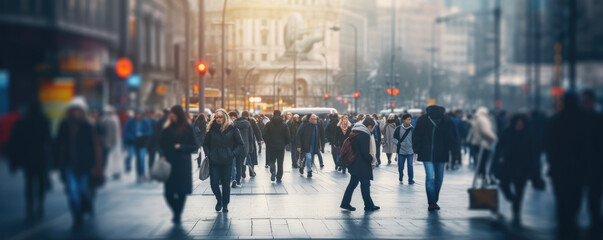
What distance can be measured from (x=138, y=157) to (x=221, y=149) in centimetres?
762

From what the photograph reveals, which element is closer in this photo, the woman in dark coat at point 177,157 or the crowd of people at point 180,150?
the crowd of people at point 180,150

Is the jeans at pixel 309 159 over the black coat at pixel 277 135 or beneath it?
beneath


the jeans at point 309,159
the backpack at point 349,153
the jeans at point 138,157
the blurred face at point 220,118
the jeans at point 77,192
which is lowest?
the jeans at point 309,159

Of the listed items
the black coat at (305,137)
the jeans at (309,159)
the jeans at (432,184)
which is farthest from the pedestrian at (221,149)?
the black coat at (305,137)

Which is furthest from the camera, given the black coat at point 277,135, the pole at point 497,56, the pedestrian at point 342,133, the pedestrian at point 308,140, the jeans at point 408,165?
the pedestrian at point 342,133

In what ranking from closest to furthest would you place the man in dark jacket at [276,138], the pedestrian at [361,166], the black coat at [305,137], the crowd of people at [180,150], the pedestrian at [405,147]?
the crowd of people at [180,150], the pedestrian at [361,166], the pedestrian at [405,147], the man in dark jacket at [276,138], the black coat at [305,137]

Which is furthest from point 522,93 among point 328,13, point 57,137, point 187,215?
point 328,13

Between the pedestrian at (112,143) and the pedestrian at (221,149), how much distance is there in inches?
307

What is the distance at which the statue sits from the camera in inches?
3794

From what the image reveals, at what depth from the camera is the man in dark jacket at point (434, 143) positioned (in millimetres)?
11148

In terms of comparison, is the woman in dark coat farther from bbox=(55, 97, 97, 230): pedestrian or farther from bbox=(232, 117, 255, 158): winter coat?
bbox=(232, 117, 255, 158): winter coat

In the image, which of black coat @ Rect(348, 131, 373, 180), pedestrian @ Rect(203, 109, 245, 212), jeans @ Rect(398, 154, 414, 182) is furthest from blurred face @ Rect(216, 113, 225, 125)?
jeans @ Rect(398, 154, 414, 182)

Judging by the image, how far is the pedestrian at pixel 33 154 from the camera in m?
4.83

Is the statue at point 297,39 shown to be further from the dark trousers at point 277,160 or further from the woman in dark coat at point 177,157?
the woman in dark coat at point 177,157
